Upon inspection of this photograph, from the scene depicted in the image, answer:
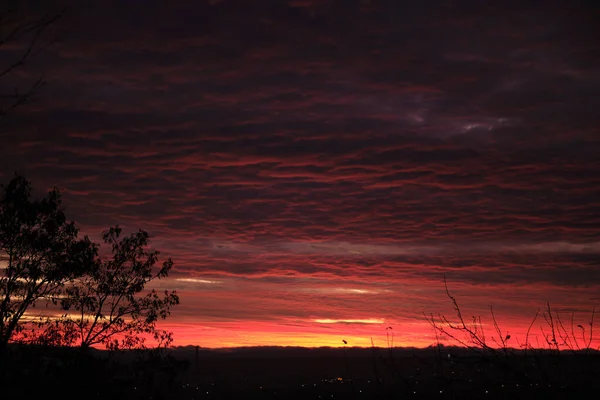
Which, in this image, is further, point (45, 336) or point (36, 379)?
point (45, 336)

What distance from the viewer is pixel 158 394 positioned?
19938mm

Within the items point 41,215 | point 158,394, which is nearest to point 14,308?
point 41,215

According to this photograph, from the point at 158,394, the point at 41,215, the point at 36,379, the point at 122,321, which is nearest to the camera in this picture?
the point at 36,379

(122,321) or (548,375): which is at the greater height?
(122,321)

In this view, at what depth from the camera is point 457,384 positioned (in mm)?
7824

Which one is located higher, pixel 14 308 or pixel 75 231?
pixel 75 231

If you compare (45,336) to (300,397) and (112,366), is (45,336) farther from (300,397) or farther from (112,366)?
(300,397)

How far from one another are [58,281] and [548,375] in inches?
814

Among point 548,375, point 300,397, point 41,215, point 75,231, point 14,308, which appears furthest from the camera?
point 300,397

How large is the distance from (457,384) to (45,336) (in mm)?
20831

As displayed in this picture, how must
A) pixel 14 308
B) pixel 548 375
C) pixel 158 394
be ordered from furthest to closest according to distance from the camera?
pixel 14 308, pixel 158 394, pixel 548 375

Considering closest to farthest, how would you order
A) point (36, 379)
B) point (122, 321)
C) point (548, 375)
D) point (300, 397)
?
point (548, 375) → point (36, 379) → point (122, 321) → point (300, 397)

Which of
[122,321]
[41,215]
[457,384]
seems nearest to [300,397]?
[122,321]

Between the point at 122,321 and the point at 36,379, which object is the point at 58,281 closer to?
the point at 122,321
